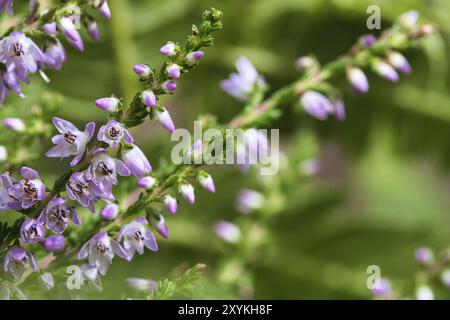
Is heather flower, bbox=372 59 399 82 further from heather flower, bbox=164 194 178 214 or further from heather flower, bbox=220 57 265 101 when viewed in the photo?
heather flower, bbox=164 194 178 214

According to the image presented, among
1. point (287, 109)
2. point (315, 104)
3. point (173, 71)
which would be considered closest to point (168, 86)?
point (173, 71)

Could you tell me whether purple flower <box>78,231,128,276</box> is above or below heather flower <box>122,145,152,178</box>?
below

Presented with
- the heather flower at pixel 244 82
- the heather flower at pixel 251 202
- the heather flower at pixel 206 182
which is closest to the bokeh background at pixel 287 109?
the heather flower at pixel 251 202

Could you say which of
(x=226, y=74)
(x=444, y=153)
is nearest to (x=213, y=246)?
(x=226, y=74)

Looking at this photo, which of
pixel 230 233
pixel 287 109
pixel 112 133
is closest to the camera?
Answer: pixel 112 133

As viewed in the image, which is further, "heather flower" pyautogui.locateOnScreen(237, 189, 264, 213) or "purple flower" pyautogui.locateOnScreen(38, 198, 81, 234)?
"heather flower" pyautogui.locateOnScreen(237, 189, 264, 213)

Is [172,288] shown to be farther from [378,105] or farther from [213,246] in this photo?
[378,105]

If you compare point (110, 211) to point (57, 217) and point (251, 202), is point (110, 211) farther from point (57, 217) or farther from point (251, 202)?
point (251, 202)

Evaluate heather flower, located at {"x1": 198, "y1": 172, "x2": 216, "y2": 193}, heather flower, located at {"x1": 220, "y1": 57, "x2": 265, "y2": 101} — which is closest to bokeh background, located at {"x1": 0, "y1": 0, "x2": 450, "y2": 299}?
heather flower, located at {"x1": 220, "y1": 57, "x2": 265, "y2": 101}
